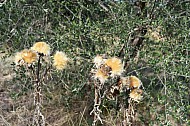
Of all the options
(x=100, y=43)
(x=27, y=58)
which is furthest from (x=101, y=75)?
(x=100, y=43)

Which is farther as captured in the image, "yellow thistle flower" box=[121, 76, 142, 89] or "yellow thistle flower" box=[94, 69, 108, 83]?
"yellow thistle flower" box=[121, 76, 142, 89]

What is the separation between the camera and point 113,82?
1524mm

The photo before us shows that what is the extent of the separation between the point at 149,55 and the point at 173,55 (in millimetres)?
167

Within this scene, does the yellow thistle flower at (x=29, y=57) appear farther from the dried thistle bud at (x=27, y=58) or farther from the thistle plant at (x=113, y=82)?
the thistle plant at (x=113, y=82)

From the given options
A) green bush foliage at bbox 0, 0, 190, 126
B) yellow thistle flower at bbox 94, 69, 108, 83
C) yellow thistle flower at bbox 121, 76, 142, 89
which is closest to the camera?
yellow thistle flower at bbox 94, 69, 108, 83

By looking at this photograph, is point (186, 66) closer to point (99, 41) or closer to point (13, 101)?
point (99, 41)

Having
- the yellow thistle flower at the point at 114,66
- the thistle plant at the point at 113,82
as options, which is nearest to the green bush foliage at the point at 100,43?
the thistle plant at the point at 113,82

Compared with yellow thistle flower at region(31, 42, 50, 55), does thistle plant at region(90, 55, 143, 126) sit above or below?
below

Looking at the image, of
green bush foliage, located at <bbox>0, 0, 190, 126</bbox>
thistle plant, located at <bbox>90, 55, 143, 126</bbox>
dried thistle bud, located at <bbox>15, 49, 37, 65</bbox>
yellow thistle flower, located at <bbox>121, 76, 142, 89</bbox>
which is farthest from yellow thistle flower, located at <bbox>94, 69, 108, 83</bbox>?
green bush foliage, located at <bbox>0, 0, 190, 126</bbox>

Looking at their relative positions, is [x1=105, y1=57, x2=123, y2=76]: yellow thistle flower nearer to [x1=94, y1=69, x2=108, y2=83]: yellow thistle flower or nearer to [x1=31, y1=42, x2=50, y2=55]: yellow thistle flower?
[x1=94, y1=69, x2=108, y2=83]: yellow thistle flower

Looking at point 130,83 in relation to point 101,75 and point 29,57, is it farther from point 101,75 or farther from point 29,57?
point 29,57

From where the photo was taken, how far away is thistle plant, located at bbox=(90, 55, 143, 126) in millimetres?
1353

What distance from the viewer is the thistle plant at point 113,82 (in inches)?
53.2

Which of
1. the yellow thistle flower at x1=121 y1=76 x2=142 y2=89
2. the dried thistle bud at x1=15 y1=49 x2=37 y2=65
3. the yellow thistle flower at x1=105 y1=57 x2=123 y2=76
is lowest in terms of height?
the yellow thistle flower at x1=121 y1=76 x2=142 y2=89
